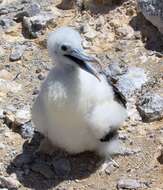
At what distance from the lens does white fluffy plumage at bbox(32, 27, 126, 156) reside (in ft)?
21.4

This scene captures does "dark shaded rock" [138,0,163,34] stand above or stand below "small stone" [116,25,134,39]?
above

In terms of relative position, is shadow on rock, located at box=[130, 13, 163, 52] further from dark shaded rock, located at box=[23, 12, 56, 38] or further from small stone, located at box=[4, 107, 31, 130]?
small stone, located at box=[4, 107, 31, 130]

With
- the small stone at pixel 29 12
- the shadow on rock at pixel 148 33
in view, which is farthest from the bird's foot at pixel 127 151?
the small stone at pixel 29 12

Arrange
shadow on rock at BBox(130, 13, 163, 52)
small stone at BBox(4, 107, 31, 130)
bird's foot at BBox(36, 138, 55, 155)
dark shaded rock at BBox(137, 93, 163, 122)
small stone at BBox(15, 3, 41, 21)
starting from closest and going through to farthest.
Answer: bird's foot at BBox(36, 138, 55, 155) < dark shaded rock at BBox(137, 93, 163, 122) < small stone at BBox(4, 107, 31, 130) < shadow on rock at BBox(130, 13, 163, 52) < small stone at BBox(15, 3, 41, 21)

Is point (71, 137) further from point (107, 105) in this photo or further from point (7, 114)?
point (7, 114)

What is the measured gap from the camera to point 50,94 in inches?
259

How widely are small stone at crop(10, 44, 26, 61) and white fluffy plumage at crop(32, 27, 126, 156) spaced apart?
1.56 m

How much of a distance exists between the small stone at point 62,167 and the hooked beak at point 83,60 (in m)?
0.95

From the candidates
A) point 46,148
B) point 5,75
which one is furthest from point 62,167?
point 5,75

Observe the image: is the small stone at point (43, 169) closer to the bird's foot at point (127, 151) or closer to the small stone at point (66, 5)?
the bird's foot at point (127, 151)

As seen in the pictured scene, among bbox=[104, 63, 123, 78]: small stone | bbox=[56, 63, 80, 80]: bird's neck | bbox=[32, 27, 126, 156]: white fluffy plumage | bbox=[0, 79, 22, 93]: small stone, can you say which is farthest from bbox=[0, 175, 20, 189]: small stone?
bbox=[104, 63, 123, 78]: small stone

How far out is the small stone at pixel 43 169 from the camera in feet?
22.4

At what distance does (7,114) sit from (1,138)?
1.01 ft

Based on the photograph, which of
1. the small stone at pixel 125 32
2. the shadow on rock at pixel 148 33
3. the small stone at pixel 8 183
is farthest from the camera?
the small stone at pixel 125 32
